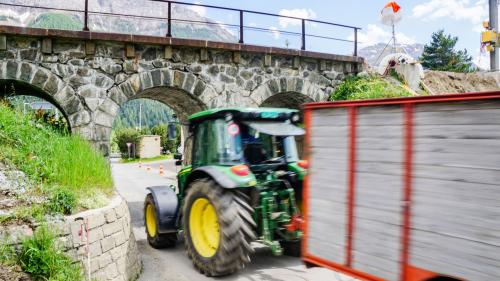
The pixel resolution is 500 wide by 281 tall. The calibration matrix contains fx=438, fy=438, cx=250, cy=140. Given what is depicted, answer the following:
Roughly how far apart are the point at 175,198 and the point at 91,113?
4013 mm

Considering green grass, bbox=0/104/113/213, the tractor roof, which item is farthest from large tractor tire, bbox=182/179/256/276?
green grass, bbox=0/104/113/213

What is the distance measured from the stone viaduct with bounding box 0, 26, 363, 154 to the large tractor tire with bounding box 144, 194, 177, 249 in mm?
3101

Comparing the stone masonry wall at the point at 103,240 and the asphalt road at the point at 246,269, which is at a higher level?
the stone masonry wall at the point at 103,240

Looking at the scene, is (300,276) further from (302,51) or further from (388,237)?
(302,51)

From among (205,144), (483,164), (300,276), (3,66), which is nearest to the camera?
(483,164)

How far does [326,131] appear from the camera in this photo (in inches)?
170

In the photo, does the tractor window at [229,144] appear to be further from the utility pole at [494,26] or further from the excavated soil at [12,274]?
the utility pole at [494,26]

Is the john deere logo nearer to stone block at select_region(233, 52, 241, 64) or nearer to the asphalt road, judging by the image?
the asphalt road

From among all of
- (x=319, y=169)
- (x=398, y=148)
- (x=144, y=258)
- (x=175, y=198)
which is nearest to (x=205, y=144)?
(x=175, y=198)

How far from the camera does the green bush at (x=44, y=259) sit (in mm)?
4297

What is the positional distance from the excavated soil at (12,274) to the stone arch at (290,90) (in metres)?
8.50

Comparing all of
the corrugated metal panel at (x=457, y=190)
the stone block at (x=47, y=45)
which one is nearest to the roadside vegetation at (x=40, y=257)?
the corrugated metal panel at (x=457, y=190)

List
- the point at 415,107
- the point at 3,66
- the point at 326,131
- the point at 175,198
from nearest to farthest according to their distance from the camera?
the point at 415,107 → the point at 326,131 → the point at 175,198 → the point at 3,66

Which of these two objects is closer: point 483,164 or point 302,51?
point 483,164
